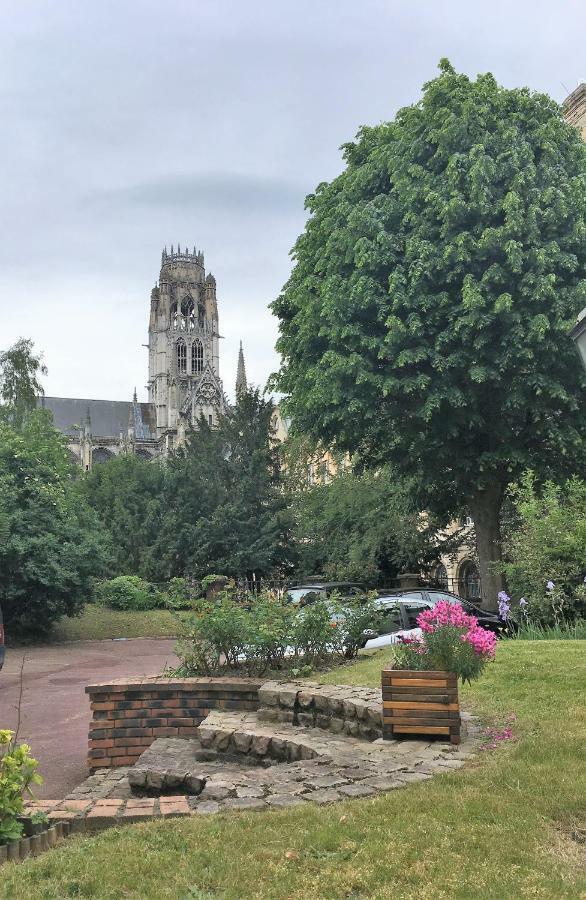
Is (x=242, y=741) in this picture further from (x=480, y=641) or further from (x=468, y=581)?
(x=468, y=581)

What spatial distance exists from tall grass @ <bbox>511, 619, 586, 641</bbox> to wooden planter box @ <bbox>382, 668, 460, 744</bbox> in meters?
5.79

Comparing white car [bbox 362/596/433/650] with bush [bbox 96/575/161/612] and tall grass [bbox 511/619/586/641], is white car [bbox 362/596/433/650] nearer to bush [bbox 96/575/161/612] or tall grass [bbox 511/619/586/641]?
tall grass [bbox 511/619/586/641]

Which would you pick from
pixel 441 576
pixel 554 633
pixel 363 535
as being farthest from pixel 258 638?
pixel 441 576

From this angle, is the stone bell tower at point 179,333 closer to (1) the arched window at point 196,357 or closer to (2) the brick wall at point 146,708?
(1) the arched window at point 196,357

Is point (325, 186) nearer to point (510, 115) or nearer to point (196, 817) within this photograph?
point (510, 115)

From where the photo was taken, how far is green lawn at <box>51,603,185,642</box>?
2250cm

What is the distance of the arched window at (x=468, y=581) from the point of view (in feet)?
109

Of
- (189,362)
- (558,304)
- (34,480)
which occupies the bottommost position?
(34,480)

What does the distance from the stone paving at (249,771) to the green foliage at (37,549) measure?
47.2 ft

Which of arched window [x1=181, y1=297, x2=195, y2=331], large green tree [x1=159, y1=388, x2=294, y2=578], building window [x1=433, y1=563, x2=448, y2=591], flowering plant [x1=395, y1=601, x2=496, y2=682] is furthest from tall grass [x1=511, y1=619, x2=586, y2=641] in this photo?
arched window [x1=181, y1=297, x2=195, y2=331]

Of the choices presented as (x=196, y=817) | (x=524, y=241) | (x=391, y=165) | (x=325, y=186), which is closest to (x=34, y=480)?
(x=325, y=186)

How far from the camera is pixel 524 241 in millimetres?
15438

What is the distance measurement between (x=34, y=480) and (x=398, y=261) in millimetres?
12146

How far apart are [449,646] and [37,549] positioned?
55.1ft
